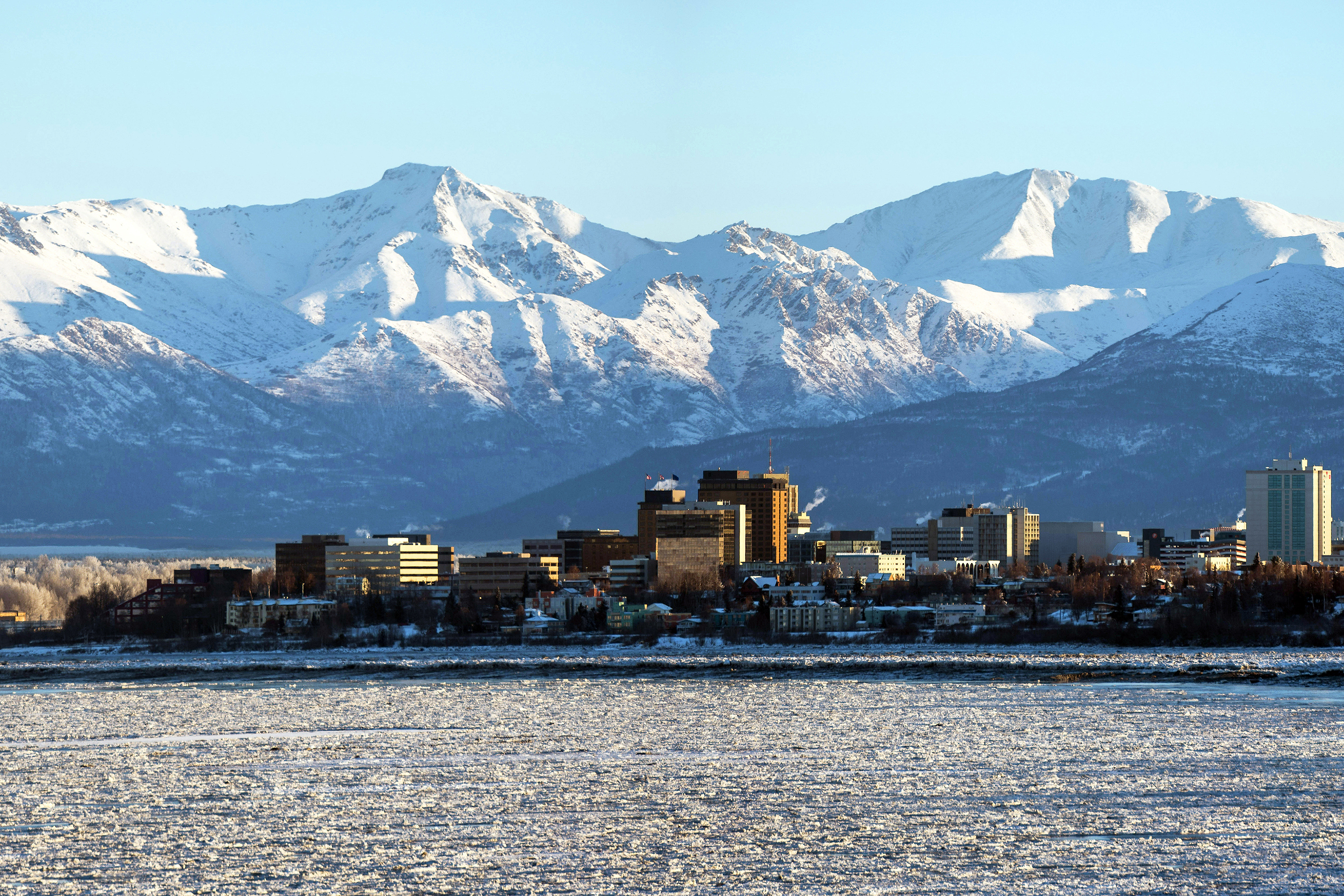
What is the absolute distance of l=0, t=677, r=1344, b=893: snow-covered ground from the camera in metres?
48.5

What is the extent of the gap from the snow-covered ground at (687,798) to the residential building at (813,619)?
94348 mm

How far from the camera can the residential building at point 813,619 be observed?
189m

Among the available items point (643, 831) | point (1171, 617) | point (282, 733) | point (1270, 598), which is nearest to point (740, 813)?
point (643, 831)

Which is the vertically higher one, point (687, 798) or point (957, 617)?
point (957, 617)

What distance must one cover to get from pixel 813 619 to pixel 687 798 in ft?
438

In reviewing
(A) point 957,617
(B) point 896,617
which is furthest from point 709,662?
(A) point 957,617

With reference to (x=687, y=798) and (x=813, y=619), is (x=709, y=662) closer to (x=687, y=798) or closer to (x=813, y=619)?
(x=813, y=619)

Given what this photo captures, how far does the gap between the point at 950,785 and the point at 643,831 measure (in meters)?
11.9

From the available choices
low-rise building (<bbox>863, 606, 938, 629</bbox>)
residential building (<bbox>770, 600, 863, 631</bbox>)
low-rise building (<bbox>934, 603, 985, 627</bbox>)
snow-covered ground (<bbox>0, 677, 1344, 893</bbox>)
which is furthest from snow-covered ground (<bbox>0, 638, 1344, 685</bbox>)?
snow-covered ground (<bbox>0, 677, 1344, 893</bbox>)

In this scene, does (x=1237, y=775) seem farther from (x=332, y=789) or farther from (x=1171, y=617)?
(x=1171, y=617)

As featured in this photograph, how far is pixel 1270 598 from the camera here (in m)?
185

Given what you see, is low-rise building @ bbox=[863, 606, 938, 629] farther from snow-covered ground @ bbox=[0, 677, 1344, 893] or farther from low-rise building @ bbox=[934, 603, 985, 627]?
snow-covered ground @ bbox=[0, 677, 1344, 893]

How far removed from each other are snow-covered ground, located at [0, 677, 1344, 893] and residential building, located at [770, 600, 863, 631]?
310 ft

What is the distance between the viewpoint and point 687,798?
59.8 meters
